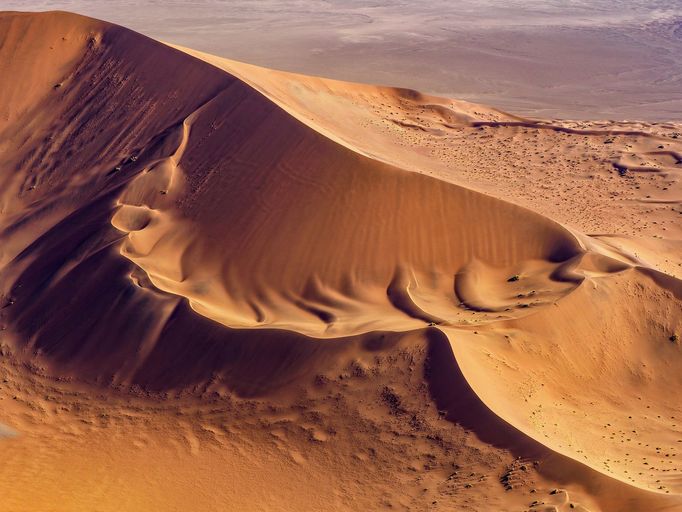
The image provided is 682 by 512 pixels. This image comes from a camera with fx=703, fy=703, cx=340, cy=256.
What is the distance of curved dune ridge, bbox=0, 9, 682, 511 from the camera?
9461 mm

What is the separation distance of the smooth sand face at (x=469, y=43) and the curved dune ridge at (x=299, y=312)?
1399cm

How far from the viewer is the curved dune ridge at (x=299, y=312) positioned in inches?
372

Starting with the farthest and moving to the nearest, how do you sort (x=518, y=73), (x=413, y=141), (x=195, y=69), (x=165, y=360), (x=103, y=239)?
(x=518, y=73), (x=413, y=141), (x=195, y=69), (x=103, y=239), (x=165, y=360)

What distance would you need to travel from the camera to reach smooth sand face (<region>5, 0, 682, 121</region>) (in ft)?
105

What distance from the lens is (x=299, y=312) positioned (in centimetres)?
1239

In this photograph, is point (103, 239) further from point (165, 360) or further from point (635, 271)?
point (635, 271)

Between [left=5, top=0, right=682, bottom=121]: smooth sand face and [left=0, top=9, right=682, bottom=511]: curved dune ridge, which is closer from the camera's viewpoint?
[left=0, top=9, right=682, bottom=511]: curved dune ridge

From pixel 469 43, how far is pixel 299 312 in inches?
1258

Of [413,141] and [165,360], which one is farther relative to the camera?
[413,141]

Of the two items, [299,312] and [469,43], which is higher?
[469,43]

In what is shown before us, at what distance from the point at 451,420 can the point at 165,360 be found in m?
5.08

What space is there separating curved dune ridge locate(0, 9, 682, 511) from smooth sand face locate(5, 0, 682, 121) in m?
14.0

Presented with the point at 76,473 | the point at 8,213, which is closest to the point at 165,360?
the point at 76,473

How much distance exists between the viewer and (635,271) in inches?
489
